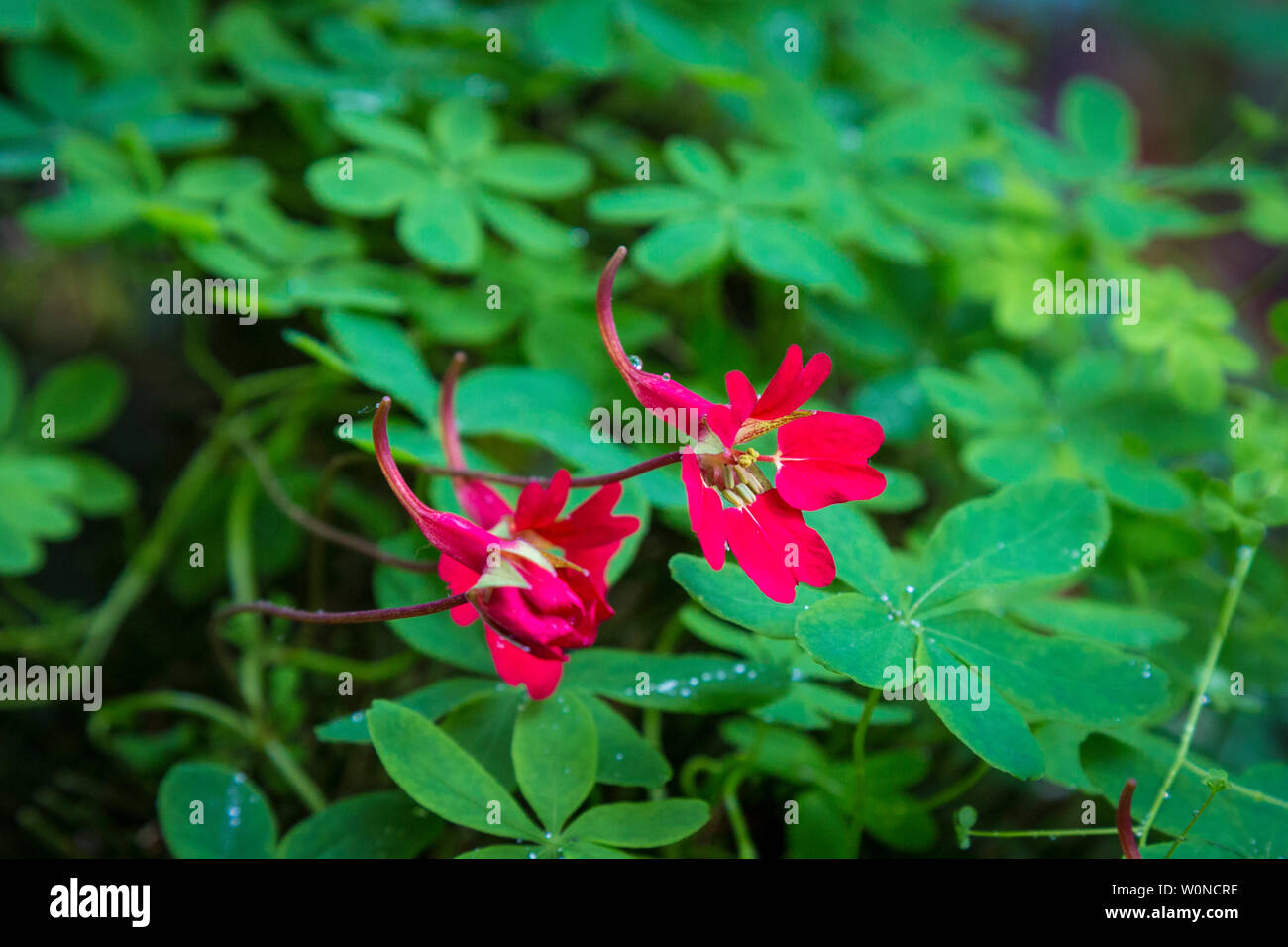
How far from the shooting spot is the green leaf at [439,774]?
0.88 metres

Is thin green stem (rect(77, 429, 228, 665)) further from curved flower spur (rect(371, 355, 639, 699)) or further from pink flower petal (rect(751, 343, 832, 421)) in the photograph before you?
pink flower petal (rect(751, 343, 832, 421))

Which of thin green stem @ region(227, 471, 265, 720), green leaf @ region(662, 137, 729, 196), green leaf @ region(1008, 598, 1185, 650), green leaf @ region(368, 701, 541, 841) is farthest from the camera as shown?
green leaf @ region(662, 137, 729, 196)

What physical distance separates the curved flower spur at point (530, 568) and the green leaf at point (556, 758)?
110mm

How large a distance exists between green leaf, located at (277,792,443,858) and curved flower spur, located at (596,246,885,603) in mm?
460

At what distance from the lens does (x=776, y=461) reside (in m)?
0.88

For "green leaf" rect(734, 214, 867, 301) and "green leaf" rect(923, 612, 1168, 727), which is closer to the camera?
"green leaf" rect(923, 612, 1168, 727)

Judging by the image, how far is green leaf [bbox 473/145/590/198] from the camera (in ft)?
5.36

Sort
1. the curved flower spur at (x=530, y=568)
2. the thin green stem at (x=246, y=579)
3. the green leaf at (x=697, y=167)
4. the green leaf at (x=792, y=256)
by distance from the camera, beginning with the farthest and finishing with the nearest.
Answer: the green leaf at (x=697, y=167)
the green leaf at (x=792, y=256)
the thin green stem at (x=246, y=579)
the curved flower spur at (x=530, y=568)

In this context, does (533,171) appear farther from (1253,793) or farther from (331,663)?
(1253,793)

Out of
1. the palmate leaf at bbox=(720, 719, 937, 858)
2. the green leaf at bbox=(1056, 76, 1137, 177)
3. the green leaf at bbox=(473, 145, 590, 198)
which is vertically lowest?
the palmate leaf at bbox=(720, 719, 937, 858)

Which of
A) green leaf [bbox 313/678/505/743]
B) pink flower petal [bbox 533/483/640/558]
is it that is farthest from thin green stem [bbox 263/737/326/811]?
pink flower petal [bbox 533/483/640/558]

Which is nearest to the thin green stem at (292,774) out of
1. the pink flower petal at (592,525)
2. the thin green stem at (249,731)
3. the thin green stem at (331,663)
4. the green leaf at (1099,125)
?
the thin green stem at (249,731)

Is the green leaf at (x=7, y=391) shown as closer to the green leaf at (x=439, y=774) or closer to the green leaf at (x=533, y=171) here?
the green leaf at (x=533, y=171)
